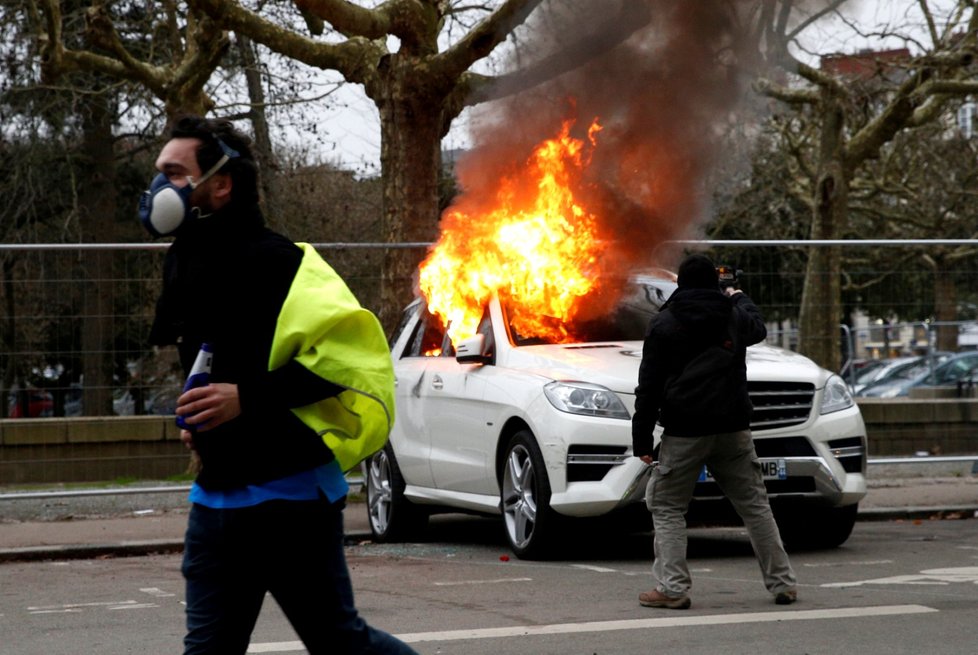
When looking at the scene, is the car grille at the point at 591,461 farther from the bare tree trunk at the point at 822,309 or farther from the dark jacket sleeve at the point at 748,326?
the bare tree trunk at the point at 822,309

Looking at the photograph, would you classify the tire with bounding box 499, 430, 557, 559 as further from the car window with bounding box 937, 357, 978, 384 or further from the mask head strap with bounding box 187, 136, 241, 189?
the car window with bounding box 937, 357, 978, 384

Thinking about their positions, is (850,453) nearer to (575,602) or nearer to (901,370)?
(575,602)

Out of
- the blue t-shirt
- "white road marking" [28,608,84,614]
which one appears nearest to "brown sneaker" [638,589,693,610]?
"white road marking" [28,608,84,614]

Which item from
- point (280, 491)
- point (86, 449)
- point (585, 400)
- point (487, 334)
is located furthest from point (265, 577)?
point (86, 449)

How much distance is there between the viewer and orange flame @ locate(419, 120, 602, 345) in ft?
33.9

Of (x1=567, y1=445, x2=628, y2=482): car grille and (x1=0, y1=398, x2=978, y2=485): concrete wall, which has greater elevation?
(x1=567, y1=445, x2=628, y2=482): car grille

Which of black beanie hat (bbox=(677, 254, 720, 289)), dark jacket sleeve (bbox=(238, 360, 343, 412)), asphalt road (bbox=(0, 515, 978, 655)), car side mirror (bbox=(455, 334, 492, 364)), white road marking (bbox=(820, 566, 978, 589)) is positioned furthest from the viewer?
car side mirror (bbox=(455, 334, 492, 364))

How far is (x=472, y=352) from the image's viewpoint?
997 centimetres

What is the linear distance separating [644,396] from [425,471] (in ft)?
10.6

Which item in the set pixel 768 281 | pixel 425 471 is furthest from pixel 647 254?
pixel 768 281

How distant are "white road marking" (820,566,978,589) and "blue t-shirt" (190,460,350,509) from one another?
5039 millimetres

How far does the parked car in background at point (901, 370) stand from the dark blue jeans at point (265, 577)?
12975mm

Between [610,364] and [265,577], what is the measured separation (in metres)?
5.88

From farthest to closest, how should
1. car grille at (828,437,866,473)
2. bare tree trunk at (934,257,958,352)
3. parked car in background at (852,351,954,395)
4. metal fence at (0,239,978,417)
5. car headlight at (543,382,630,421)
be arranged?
parked car in background at (852,351,954,395), bare tree trunk at (934,257,958,352), metal fence at (0,239,978,417), car grille at (828,437,866,473), car headlight at (543,382,630,421)
